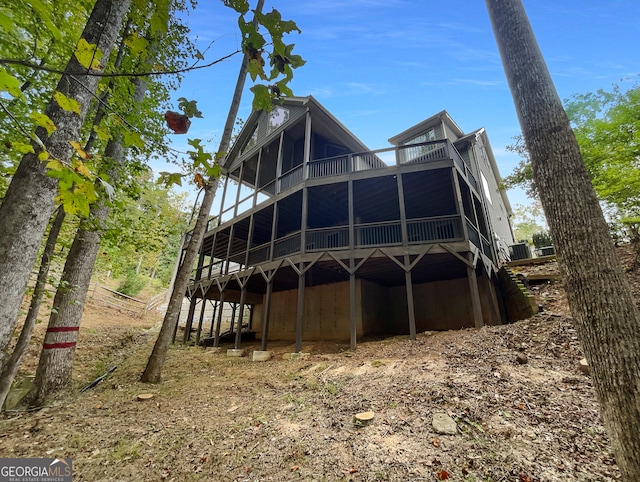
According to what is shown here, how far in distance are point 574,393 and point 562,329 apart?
2.86 meters

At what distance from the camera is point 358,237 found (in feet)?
33.8

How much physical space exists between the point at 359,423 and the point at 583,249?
3438mm

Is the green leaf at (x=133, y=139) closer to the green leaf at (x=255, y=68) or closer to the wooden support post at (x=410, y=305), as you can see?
the green leaf at (x=255, y=68)

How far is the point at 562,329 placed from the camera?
6.34 metres

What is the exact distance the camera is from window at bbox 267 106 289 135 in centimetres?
1449

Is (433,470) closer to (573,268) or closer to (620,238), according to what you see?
(573,268)

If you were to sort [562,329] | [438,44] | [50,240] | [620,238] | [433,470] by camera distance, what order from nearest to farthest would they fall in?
[433,470] → [50,240] → [562,329] → [438,44] → [620,238]

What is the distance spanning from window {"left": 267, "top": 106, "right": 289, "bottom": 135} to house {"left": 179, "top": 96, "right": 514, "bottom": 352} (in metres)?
0.10

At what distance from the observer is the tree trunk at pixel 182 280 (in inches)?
275

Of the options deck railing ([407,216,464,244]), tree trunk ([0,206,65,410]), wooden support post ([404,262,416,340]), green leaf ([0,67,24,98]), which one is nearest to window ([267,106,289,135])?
deck railing ([407,216,464,244])

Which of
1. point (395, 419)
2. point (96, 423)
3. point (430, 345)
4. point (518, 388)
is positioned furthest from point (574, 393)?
point (96, 423)

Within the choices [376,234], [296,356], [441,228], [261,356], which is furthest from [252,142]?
[296,356]

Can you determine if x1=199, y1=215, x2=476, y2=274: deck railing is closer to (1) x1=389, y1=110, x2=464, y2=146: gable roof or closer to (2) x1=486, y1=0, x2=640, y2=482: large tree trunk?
(2) x1=486, y1=0, x2=640, y2=482: large tree trunk

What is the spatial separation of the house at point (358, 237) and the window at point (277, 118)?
0.10 metres
